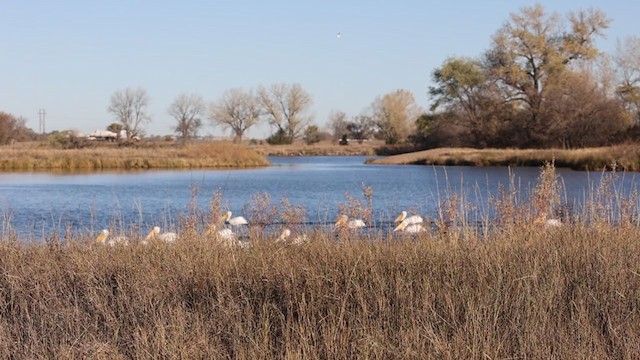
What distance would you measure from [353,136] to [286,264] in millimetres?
118891

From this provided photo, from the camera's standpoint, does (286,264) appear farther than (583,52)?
No

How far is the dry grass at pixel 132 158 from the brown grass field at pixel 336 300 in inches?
1716

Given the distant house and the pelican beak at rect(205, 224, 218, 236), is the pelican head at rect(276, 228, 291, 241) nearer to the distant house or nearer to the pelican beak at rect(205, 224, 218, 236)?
the pelican beak at rect(205, 224, 218, 236)

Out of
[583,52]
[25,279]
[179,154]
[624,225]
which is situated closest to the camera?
[25,279]

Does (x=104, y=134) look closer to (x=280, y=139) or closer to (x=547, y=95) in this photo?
(x=280, y=139)

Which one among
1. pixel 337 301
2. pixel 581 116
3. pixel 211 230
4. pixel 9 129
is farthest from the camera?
pixel 9 129

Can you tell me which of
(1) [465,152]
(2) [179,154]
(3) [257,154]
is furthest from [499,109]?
(2) [179,154]

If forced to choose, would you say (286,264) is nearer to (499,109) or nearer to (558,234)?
(558,234)

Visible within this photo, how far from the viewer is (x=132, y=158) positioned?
51.0 metres

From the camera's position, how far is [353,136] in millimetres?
124562

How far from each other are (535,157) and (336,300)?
1774 inches

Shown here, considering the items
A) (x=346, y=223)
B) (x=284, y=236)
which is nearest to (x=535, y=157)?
(x=346, y=223)

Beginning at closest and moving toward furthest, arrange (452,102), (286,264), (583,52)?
(286,264) → (583,52) → (452,102)

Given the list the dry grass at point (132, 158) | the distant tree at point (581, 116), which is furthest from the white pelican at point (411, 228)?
the distant tree at point (581, 116)
